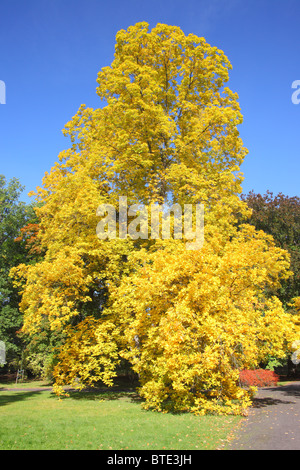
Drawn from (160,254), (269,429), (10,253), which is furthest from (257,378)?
(10,253)

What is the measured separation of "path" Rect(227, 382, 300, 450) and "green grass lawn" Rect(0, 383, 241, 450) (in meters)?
0.34

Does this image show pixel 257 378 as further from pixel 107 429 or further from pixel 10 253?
pixel 10 253

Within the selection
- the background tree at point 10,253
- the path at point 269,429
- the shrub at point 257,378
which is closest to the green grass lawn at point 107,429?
the path at point 269,429

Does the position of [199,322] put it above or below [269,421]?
above

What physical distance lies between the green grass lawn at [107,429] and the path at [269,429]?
13.5 inches

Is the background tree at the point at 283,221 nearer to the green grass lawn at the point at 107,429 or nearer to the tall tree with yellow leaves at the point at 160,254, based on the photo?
the tall tree with yellow leaves at the point at 160,254

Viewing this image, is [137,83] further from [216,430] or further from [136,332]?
[216,430]

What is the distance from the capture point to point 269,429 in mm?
7293

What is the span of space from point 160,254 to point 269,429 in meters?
5.36

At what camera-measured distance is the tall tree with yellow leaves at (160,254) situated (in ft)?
29.2

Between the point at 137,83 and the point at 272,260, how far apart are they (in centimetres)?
977
